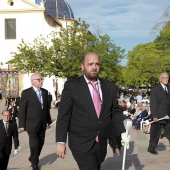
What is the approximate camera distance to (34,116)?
7.36 meters

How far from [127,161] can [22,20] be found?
45.1 m

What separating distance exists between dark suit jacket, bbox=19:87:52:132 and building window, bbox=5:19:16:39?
4535 centimetres

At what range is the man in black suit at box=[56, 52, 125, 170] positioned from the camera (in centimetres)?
438

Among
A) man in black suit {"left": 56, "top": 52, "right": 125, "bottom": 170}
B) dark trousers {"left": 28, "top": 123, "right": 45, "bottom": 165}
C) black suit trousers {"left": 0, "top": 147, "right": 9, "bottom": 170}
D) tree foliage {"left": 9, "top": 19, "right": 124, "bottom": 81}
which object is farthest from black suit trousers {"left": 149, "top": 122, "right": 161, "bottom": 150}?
tree foliage {"left": 9, "top": 19, "right": 124, "bottom": 81}

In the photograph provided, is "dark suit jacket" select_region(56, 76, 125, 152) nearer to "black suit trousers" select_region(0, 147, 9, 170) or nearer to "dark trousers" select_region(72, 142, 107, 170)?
"dark trousers" select_region(72, 142, 107, 170)

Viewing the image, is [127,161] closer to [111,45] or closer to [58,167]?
[58,167]

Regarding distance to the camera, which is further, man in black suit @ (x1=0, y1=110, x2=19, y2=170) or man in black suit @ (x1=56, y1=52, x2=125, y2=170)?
man in black suit @ (x1=0, y1=110, x2=19, y2=170)

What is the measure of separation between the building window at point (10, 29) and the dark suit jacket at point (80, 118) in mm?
48430

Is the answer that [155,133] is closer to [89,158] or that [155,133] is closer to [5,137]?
[5,137]

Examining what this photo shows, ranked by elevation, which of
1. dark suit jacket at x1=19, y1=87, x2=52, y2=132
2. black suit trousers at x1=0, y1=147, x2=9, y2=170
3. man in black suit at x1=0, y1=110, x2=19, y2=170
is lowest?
black suit trousers at x1=0, y1=147, x2=9, y2=170

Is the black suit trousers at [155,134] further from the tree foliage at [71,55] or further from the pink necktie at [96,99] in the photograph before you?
the tree foliage at [71,55]

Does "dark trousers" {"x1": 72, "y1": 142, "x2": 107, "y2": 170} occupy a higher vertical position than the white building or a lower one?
lower

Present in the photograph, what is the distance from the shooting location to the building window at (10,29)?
169 feet

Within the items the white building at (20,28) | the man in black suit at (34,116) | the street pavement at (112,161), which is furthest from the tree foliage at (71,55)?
the man in black suit at (34,116)
